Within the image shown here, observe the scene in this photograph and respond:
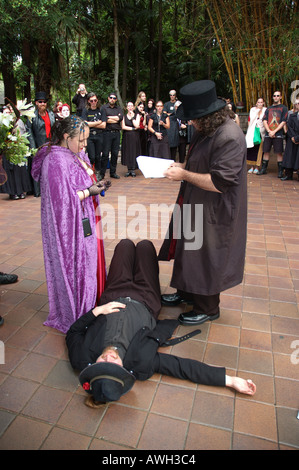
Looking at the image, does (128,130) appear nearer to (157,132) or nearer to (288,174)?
(157,132)

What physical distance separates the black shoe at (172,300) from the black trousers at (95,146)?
5.45 m

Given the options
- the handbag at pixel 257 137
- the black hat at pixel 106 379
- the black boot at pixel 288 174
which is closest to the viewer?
the black hat at pixel 106 379

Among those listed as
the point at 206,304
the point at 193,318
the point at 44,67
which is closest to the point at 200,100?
the point at 206,304

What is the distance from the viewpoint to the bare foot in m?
2.31

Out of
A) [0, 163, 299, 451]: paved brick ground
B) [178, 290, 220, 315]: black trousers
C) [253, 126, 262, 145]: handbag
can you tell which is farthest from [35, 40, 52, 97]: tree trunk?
[178, 290, 220, 315]: black trousers

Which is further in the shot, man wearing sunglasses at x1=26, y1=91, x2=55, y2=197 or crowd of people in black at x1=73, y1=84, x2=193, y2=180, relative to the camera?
crowd of people in black at x1=73, y1=84, x2=193, y2=180

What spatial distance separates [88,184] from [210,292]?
50.9 inches

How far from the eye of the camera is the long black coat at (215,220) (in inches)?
100

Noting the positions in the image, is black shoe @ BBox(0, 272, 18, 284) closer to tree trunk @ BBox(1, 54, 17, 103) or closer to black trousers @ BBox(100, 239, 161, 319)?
black trousers @ BBox(100, 239, 161, 319)

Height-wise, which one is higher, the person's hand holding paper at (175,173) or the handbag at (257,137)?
the handbag at (257,137)

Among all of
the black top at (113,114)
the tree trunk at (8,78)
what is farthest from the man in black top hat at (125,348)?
the tree trunk at (8,78)

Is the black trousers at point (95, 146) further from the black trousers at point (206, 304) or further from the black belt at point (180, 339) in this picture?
the black belt at point (180, 339)

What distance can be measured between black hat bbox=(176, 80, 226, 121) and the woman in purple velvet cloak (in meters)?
0.80

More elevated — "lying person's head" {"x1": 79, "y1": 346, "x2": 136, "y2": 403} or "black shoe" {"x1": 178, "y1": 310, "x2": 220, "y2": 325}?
"lying person's head" {"x1": 79, "y1": 346, "x2": 136, "y2": 403}
